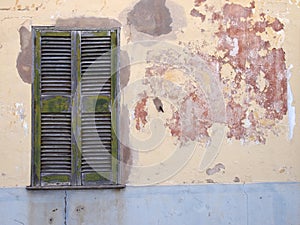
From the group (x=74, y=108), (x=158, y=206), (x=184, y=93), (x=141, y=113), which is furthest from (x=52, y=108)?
(x=158, y=206)

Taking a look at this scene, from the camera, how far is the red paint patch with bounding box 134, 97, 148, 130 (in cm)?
649

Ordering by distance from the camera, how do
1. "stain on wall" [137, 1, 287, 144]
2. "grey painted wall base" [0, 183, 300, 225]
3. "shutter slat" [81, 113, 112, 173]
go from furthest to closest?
1. "stain on wall" [137, 1, 287, 144]
2. "shutter slat" [81, 113, 112, 173]
3. "grey painted wall base" [0, 183, 300, 225]

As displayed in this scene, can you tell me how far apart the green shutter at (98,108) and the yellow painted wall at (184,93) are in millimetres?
155

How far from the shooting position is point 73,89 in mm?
6512

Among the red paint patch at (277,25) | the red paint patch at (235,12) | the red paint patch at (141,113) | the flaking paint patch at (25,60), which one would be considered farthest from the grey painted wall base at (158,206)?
the red paint patch at (235,12)

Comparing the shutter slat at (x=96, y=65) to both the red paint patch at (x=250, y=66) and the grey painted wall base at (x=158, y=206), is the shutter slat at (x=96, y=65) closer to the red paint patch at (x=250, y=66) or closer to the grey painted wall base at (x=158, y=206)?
the grey painted wall base at (x=158, y=206)

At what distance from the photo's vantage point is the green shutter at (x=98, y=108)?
642cm

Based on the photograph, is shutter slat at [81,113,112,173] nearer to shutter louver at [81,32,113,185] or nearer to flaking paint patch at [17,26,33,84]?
shutter louver at [81,32,113,185]

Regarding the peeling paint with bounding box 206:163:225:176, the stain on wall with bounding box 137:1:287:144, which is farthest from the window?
the peeling paint with bounding box 206:163:225:176

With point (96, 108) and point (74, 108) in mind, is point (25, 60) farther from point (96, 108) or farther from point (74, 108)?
point (96, 108)

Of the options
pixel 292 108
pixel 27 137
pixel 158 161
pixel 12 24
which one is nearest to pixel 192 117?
pixel 158 161

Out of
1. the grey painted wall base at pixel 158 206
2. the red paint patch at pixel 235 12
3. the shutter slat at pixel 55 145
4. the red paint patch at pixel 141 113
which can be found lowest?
the grey painted wall base at pixel 158 206

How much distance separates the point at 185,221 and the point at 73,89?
1.78 metres

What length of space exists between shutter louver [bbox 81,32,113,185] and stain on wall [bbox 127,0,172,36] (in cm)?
34
